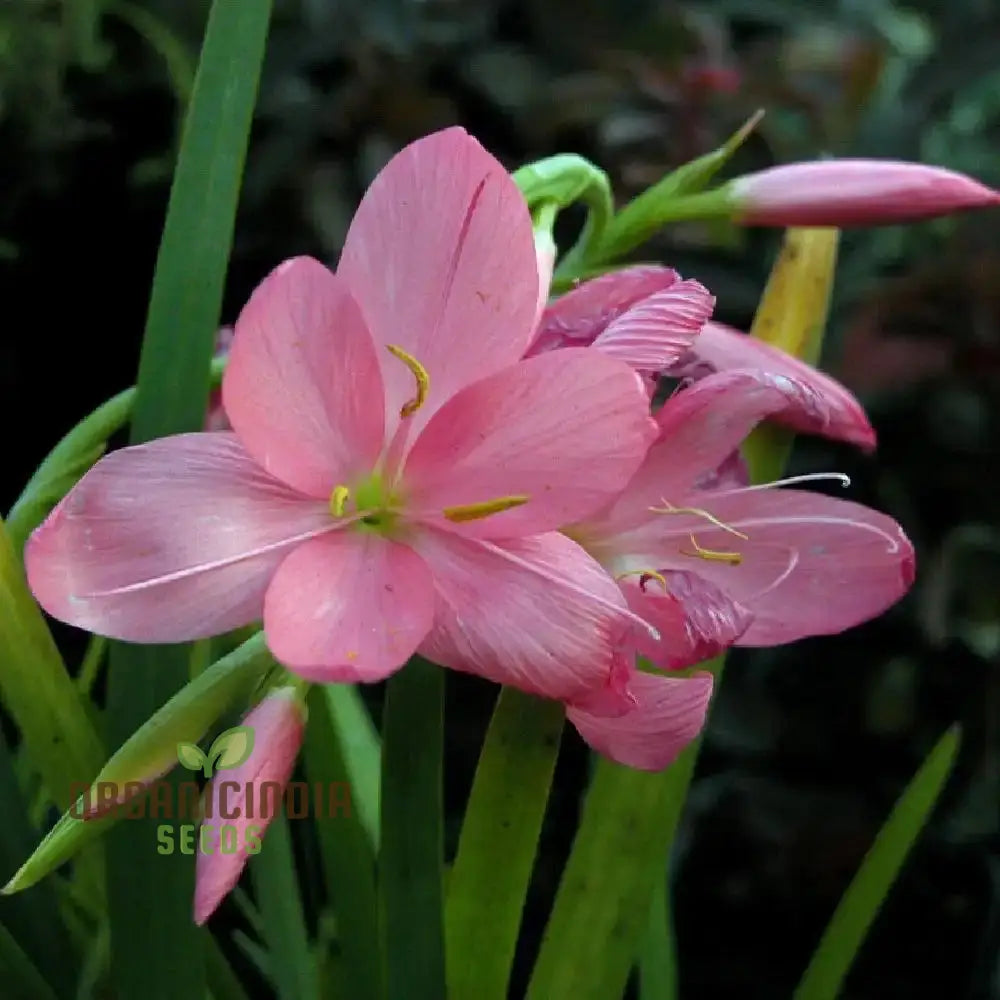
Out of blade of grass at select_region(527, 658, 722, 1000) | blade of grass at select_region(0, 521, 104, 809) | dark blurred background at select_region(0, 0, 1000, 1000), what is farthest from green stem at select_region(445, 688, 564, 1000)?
dark blurred background at select_region(0, 0, 1000, 1000)

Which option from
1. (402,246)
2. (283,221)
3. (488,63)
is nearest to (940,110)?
(488,63)

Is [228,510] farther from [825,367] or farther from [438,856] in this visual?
[825,367]

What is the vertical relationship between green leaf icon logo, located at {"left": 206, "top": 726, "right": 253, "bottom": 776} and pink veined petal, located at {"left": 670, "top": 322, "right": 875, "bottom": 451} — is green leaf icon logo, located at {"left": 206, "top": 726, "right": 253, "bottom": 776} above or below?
below

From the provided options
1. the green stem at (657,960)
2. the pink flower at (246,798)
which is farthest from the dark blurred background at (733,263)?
the pink flower at (246,798)

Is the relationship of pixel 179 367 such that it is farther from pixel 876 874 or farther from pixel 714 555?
pixel 876 874

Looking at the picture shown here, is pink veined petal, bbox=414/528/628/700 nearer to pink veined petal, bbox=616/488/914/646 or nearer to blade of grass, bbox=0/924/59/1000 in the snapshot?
pink veined petal, bbox=616/488/914/646

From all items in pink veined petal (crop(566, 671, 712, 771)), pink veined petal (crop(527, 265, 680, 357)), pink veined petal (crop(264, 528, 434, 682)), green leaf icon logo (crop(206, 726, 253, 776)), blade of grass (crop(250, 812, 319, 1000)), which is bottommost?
blade of grass (crop(250, 812, 319, 1000))

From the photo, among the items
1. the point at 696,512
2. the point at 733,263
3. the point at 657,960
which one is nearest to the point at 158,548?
the point at 696,512

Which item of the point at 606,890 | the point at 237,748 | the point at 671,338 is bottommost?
the point at 606,890
